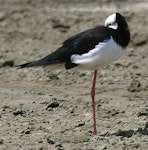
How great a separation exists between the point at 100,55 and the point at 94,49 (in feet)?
0.33

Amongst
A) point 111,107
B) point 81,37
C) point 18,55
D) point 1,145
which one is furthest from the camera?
point 18,55

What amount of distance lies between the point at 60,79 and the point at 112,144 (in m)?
2.89

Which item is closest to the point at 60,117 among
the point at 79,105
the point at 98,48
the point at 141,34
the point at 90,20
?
the point at 79,105

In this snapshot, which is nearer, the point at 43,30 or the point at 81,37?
the point at 81,37

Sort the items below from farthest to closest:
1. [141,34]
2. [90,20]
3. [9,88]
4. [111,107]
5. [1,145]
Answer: [90,20] → [141,34] → [9,88] → [111,107] → [1,145]

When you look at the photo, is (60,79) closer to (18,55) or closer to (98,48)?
(18,55)

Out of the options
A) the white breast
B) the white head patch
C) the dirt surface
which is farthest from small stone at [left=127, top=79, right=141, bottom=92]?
the white breast

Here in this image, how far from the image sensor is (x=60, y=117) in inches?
303

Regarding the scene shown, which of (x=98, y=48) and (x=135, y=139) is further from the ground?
(x=98, y=48)

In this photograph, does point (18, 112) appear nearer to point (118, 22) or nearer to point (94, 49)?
point (94, 49)

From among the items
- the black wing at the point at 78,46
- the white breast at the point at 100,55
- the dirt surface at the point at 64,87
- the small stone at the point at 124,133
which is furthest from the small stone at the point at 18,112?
the small stone at the point at 124,133

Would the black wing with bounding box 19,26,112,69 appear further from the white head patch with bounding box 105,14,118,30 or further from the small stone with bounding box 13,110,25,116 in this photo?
the small stone with bounding box 13,110,25,116

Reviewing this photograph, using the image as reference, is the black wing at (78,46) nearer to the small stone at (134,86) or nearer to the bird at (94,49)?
the bird at (94,49)

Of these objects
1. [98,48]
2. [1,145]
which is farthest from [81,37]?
[1,145]
